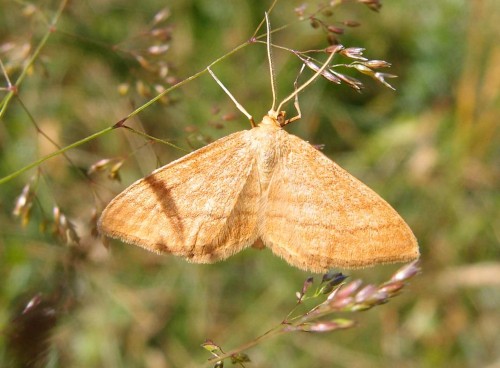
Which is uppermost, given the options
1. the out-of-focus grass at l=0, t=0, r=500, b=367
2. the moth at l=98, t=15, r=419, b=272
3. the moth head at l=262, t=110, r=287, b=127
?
the moth head at l=262, t=110, r=287, b=127

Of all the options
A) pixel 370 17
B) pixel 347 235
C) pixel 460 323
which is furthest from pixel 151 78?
pixel 460 323

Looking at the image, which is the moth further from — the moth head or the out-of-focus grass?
the out-of-focus grass

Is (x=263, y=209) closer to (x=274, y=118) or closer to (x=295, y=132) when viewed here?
(x=274, y=118)

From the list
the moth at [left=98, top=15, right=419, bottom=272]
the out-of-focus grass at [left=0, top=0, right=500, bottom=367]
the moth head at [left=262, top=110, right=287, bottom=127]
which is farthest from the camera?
the out-of-focus grass at [left=0, top=0, right=500, bottom=367]

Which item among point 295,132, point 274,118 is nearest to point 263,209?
point 274,118

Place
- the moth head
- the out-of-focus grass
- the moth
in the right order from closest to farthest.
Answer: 1. the moth
2. the moth head
3. the out-of-focus grass

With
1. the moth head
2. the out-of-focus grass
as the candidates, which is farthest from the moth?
the out-of-focus grass

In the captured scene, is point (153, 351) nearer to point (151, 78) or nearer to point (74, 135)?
point (74, 135)

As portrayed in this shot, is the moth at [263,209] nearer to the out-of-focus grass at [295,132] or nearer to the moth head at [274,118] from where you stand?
the moth head at [274,118]
